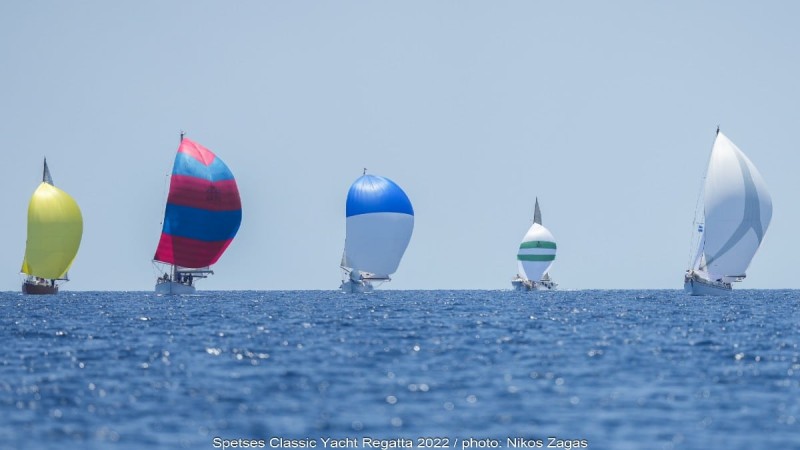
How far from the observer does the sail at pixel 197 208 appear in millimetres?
79562

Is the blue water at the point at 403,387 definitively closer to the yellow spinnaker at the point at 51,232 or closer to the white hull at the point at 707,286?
the white hull at the point at 707,286

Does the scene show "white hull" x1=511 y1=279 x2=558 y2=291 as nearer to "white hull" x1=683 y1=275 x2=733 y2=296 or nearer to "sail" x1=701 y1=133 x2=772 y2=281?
"white hull" x1=683 y1=275 x2=733 y2=296

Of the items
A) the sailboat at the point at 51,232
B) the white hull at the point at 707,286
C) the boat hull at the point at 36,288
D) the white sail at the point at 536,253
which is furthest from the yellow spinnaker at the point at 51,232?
the white sail at the point at 536,253

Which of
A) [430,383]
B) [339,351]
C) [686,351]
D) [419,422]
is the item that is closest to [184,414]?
[419,422]

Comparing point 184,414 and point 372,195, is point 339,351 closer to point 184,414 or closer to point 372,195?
point 184,414

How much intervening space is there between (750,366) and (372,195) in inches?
2656

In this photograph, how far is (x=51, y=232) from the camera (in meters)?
90.0

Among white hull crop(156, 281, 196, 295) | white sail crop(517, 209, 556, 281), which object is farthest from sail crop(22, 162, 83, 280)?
white sail crop(517, 209, 556, 281)

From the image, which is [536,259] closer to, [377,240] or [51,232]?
[377,240]

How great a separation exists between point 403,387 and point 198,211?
189 feet

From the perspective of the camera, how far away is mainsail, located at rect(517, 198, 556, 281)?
13638cm

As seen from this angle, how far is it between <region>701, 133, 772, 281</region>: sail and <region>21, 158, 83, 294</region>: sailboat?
49912 millimetres

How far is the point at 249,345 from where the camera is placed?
3494 centimetres

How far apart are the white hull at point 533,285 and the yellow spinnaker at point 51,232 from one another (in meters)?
61.2
